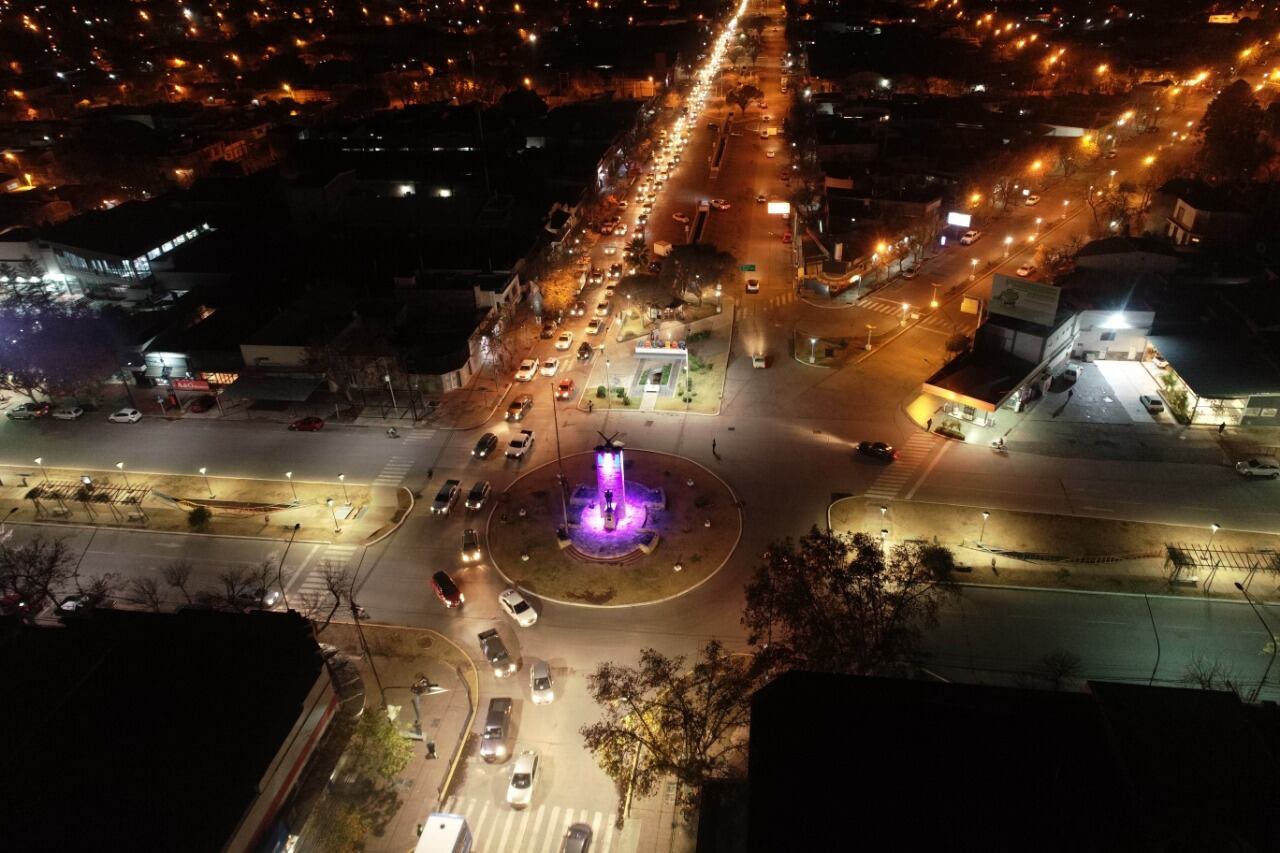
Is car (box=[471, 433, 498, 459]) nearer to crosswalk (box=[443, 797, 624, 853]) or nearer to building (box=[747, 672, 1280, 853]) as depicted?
crosswalk (box=[443, 797, 624, 853])

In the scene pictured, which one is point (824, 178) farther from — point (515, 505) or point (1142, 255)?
point (515, 505)

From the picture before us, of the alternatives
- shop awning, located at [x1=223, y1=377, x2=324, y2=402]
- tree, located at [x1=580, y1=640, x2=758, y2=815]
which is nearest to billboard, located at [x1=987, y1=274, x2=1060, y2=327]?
tree, located at [x1=580, y1=640, x2=758, y2=815]

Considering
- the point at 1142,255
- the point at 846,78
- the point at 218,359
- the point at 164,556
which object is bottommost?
the point at 164,556

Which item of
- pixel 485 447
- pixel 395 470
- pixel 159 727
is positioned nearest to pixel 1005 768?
pixel 159 727

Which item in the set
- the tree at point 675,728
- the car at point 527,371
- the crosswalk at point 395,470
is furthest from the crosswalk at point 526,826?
the car at point 527,371

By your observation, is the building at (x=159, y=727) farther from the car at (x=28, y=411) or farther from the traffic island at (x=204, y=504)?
the car at (x=28, y=411)

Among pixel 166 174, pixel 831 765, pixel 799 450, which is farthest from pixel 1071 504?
pixel 166 174

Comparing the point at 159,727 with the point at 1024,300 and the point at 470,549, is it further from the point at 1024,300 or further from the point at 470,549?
the point at 1024,300
